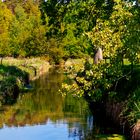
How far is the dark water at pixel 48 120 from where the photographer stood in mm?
27594

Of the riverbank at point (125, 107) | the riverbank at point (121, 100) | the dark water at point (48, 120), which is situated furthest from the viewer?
the dark water at point (48, 120)

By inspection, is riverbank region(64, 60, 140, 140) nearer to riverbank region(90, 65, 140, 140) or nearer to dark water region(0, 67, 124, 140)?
riverbank region(90, 65, 140, 140)

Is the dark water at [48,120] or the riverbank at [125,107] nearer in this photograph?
the riverbank at [125,107]

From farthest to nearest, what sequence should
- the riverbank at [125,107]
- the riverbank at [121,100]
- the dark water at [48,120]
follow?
the dark water at [48,120] → the riverbank at [121,100] → the riverbank at [125,107]

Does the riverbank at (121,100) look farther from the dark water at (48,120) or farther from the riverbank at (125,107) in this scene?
the dark water at (48,120)

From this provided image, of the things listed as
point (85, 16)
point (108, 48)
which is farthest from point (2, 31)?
point (108, 48)

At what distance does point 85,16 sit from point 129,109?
60.3 ft

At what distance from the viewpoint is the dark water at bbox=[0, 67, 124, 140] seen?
27594mm

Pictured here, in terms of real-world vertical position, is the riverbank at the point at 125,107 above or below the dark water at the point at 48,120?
above

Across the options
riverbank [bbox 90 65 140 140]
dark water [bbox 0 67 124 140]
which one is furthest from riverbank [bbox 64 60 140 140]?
dark water [bbox 0 67 124 140]

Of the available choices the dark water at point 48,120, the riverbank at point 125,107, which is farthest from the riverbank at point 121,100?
the dark water at point 48,120

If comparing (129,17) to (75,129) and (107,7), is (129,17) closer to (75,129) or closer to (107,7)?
(75,129)

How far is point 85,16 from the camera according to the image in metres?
41.7

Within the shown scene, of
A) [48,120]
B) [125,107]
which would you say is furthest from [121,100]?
[48,120]
